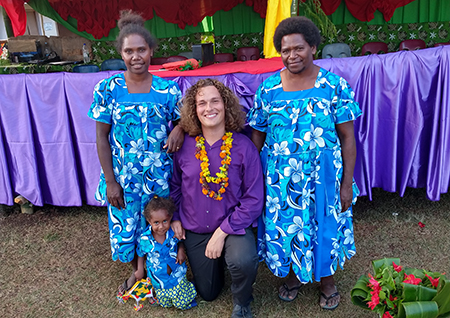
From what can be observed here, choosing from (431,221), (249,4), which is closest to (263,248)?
(431,221)

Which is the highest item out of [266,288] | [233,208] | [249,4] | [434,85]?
[249,4]

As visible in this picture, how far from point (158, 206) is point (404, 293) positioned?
4.64 ft

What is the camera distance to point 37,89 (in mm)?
3375

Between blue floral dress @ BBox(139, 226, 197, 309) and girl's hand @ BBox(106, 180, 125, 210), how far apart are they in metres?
0.27

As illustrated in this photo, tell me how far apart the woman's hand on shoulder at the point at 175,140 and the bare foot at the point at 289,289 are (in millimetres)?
1177

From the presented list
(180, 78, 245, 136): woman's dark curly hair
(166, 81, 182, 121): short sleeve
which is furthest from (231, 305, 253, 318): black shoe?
(166, 81, 182, 121): short sleeve

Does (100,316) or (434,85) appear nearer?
(100,316)

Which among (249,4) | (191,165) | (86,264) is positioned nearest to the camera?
(191,165)

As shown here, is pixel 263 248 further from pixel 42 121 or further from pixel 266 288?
pixel 42 121

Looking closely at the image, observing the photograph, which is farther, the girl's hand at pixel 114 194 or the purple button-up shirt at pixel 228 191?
the girl's hand at pixel 114 194

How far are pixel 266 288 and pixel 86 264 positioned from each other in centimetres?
146

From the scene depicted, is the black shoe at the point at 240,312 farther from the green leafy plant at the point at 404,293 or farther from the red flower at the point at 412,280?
the red flower at the point at 412,280

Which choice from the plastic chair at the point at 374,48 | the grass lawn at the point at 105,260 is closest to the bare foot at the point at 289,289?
the grass lawn at the point at 105,260

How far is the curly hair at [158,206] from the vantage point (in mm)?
2338
